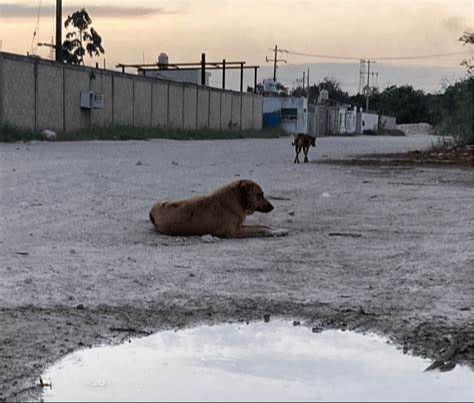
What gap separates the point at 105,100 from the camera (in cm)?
4150

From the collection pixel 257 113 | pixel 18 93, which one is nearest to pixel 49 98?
pixel 18 93

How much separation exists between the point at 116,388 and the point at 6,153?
18.4 meters

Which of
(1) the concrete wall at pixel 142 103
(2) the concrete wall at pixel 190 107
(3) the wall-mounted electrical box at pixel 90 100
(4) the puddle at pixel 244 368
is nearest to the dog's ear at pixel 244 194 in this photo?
(4) the puddle at pixel 244 368

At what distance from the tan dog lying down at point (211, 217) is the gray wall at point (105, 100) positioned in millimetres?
24951

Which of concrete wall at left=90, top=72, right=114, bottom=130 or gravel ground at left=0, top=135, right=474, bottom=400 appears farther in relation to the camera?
concrete wall at left=90, top=72, right=114, bottom=130

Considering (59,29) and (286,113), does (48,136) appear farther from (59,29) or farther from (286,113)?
(286,113)

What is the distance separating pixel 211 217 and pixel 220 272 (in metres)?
1.91

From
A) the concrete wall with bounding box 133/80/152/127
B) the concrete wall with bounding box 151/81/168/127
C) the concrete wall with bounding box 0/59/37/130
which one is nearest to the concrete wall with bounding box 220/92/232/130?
the concrete wall with bounding box 151/81/168/127

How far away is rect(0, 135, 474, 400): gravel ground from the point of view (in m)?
4.80

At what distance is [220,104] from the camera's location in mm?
59219

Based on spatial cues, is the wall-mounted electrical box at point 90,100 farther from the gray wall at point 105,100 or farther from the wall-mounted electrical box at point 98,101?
the gray wall at point 105,100

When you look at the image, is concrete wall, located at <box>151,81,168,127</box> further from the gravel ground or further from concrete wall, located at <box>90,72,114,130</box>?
the gravel ground

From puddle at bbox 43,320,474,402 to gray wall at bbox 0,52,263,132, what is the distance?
28.8 meters

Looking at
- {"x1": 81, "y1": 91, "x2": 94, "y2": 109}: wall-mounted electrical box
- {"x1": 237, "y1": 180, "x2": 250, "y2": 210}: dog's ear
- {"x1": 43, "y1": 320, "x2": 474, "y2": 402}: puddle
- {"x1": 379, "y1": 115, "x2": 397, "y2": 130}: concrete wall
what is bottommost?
{"x1": 43, "y1": 320, "x2": 474, "y2": 402}: puddle
